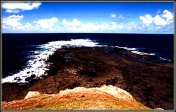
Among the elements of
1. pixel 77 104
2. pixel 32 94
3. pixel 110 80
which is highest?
pixel 77 104

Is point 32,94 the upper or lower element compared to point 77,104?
lower

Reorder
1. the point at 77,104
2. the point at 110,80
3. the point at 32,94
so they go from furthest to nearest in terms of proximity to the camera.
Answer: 1. the point at 110,80
2. the point at 32,94
3. the point at 77,104

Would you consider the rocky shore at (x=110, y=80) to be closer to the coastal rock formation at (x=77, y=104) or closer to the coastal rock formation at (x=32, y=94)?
the coastal rock formation at (x=32, y=94)

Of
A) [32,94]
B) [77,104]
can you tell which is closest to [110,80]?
[32,94]

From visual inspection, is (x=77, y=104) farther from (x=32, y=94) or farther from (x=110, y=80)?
(x=110, y=80)

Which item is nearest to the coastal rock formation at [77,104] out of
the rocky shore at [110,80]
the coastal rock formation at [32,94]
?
the rocky shore at [110,80]

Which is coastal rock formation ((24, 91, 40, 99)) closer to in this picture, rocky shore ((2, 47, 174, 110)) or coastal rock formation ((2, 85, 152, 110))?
rocky shore ((2, 47, 174, 110))

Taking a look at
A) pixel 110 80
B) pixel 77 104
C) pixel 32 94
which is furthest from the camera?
pixel 110 80

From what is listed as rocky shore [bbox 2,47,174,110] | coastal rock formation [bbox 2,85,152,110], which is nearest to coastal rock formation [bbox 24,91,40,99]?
rocky shore [bbox 2,47,174,110]

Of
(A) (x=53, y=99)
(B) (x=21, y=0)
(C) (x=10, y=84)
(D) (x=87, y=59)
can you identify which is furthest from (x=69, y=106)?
(D) (x=87, y=59)

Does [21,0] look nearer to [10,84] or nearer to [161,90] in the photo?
[10,84]

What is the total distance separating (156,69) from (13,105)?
19.0 m

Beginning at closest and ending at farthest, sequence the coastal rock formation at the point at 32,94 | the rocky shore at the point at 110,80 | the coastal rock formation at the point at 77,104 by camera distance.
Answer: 1. the coastal rock formation at the point at 77,104
2. the coastal rock formation at the point at 32,94
3. the rocky shore at the point at 110,80

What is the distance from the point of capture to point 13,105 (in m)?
17.3
